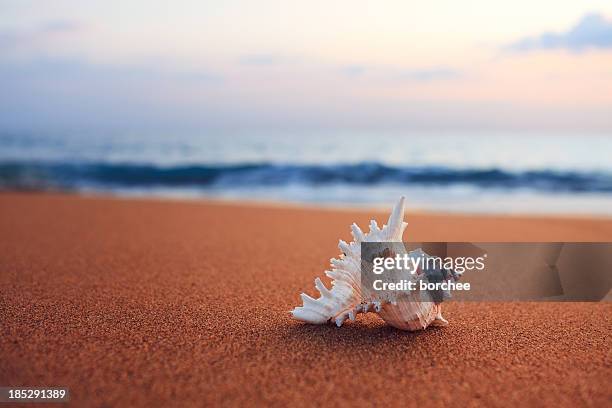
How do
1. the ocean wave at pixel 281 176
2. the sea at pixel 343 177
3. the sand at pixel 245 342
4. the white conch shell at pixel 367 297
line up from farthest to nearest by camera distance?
the ocean wave at pixel 281 176
the sea at pixel 343 177
the white conch shell at pixel 367 297
the sand at pixel 245 342

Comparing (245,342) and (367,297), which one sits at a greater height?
(367,297)

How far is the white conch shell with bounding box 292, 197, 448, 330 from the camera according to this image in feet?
7.07

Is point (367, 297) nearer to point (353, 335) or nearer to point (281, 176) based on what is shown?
point (353, 335)

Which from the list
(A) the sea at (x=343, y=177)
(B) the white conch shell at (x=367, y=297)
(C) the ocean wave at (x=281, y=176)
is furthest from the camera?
(C) the ocean wave at (x=281, y=176)

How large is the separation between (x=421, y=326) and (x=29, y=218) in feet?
15.7

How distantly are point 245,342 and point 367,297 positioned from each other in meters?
0.50

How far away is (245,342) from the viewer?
2.18 meters

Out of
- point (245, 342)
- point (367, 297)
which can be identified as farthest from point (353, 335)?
point (245, 342)

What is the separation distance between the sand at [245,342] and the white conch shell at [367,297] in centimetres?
9

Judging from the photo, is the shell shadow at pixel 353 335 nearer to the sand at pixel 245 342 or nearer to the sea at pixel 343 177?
the sand at pixel 245 342

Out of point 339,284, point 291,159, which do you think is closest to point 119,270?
point 339,284

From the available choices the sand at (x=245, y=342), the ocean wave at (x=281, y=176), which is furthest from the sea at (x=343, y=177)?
the sand at (x=245, y=342)

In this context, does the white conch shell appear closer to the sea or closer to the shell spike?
the shell spike

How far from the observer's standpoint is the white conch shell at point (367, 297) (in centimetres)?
215
